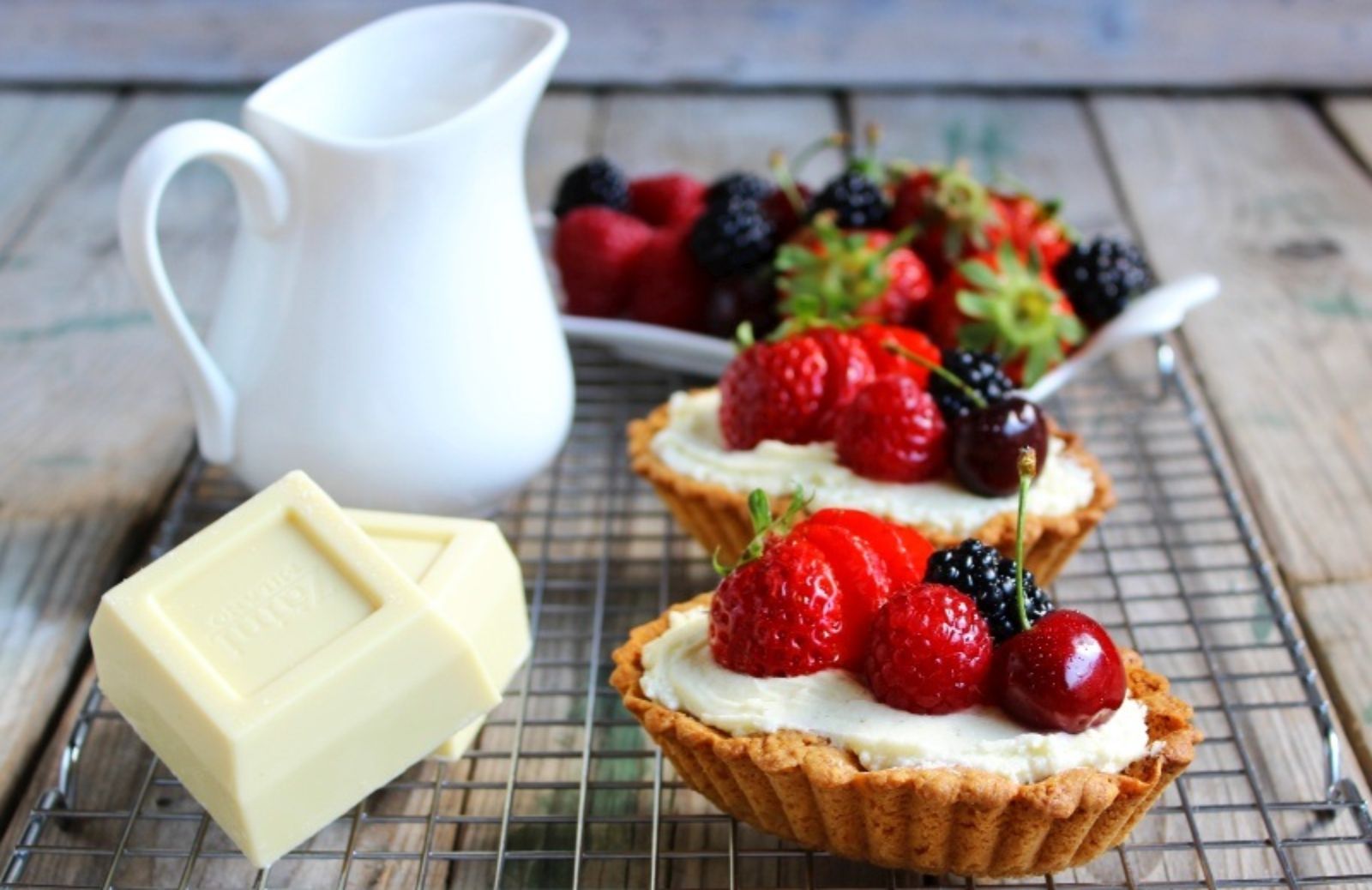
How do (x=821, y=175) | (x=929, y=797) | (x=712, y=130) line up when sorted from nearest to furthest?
(x=929, y=797)
(x=821, y=175)
(x=712, y=130)

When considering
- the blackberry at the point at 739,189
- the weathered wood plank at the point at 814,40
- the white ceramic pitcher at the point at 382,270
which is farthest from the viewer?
the weathered wood plank at the point at 814,40

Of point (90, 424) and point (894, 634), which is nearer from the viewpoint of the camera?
point (894, 634)

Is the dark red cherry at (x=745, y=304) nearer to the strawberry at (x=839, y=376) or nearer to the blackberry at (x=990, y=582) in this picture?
the strawberry at (x=839, y=376)

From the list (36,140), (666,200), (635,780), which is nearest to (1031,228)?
(666,200)

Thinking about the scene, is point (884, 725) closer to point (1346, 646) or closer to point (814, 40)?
point (1346, 646)

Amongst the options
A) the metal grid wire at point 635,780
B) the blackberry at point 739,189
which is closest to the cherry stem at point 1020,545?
the metal grid wire at point 635,780

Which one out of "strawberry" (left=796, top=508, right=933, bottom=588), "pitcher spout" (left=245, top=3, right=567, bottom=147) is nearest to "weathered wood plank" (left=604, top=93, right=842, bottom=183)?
"pitcher spout" (left=245, top=3, right=567, bottom=147)

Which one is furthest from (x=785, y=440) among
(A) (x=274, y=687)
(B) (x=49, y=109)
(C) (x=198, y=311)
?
(B) (x=49, y=109)
